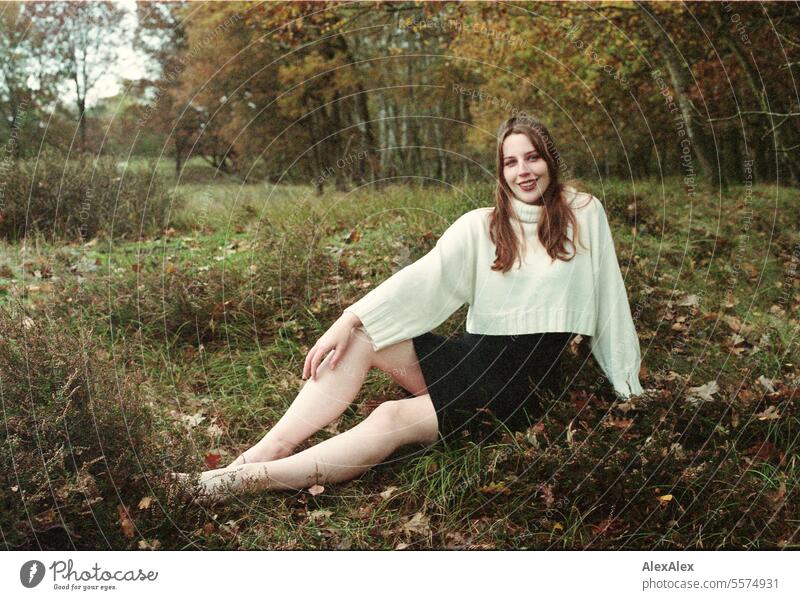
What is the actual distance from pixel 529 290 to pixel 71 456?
5.56 feet

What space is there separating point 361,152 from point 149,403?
3994mm

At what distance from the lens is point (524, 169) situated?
9.16 ft

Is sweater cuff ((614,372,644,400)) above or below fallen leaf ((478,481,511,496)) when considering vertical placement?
above

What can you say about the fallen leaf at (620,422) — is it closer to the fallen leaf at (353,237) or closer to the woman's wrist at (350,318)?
the woman's wrist at (350,318)

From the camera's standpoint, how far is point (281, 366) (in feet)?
11.4

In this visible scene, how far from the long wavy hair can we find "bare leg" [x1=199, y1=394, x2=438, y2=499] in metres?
0.63

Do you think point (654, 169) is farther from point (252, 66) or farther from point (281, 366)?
point (281, 366)

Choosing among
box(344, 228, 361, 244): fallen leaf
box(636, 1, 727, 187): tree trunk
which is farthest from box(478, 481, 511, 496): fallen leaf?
box(636, 1, 727, 187): tree trunk

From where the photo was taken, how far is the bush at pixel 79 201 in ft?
15.9

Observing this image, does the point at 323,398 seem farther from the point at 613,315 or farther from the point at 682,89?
the point at 682,89

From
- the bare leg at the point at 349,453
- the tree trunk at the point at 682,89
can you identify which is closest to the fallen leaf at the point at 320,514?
the bare leg at the point at 349,453

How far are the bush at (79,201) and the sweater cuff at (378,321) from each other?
2544mm

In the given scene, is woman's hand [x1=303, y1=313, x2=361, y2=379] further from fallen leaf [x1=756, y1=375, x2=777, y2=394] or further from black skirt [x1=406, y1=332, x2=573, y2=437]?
fallen leaf [x1=756, y1=375, x2=777, y2=394]

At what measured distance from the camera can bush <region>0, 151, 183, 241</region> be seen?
15.9 ft
